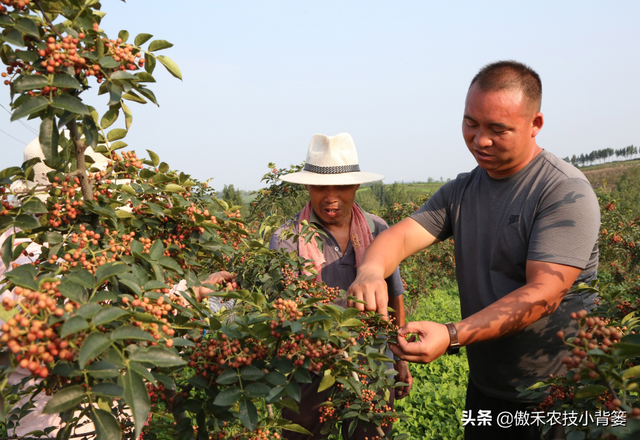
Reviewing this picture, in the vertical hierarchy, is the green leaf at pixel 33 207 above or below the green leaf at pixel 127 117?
below

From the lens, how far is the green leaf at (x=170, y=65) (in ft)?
5.13

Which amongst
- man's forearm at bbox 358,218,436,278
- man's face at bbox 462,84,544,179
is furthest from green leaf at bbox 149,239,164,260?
man's face at bbox 462,84,544,179

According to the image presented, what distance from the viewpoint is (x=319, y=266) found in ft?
10.3

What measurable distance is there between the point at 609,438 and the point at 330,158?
255 cm

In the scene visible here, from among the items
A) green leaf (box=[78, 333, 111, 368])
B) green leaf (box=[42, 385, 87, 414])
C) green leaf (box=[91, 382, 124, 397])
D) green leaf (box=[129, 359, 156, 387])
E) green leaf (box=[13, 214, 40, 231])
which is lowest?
green leaf (box=[42, 385, 87, 414])

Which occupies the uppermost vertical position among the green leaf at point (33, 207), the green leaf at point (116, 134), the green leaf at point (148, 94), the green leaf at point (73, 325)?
the green leaf at point (148, 94)

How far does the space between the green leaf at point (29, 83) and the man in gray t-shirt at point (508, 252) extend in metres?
1.53

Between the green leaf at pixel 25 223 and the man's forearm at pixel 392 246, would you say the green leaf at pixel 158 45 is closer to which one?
the green leaf at pixel 25 223

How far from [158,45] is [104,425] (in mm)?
1286

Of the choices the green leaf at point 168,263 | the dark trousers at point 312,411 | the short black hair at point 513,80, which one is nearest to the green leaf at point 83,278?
the green leaf at point 168,263

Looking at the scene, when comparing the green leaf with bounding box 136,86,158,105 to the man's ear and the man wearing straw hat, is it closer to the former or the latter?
the man wearing straw hat

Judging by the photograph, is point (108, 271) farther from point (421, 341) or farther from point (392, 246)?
point (392, 246)

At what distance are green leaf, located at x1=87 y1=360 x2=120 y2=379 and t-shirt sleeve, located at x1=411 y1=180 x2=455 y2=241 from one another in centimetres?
216

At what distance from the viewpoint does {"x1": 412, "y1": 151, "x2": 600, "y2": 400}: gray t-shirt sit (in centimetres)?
204
